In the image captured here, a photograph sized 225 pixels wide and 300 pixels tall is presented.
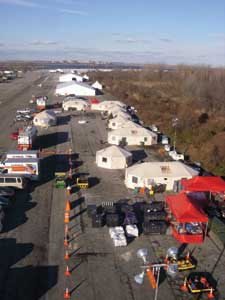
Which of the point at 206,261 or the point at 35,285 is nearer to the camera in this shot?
the point at 35,285

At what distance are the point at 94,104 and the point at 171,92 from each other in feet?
96.9

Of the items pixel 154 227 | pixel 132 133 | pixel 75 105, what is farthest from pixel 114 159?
pixel 75 105

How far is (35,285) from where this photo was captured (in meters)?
15.2

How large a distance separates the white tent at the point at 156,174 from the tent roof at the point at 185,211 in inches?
205

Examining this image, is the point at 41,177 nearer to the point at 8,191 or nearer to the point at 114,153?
the point at 8,191

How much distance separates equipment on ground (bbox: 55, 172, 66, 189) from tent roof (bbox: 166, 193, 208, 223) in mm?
9151

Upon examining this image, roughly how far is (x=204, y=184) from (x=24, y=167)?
45.9 feet

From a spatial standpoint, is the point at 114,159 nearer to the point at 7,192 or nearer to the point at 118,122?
the point at 7,192

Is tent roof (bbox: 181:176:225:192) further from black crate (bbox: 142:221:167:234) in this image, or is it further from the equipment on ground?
the equipment on ground

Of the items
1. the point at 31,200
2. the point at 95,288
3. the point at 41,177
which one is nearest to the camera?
the point at 95,288

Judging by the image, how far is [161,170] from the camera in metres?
26.5

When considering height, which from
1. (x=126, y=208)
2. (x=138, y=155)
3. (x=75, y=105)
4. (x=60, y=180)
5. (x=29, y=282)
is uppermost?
(x=75, y=105)

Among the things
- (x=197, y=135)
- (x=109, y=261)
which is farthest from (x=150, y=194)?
(x=197, y=135)

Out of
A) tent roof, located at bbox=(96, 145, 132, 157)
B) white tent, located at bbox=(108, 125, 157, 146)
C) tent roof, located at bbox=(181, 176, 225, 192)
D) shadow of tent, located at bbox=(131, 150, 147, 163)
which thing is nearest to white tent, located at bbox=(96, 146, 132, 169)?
tent roof, located at bbox=(96, 145, 132, 157)
